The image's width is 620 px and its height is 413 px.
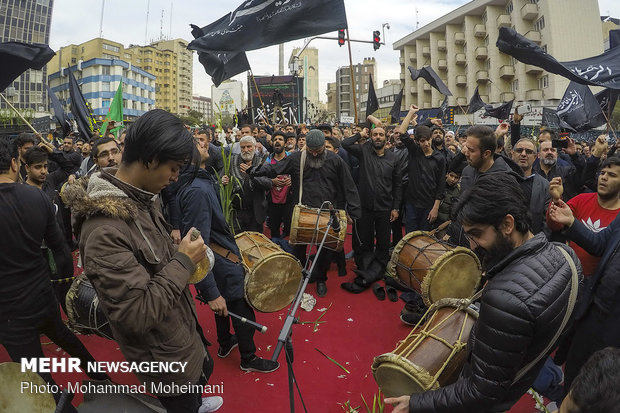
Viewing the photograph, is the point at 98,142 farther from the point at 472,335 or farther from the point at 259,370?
the point at 472,335

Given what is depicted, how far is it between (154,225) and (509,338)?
1.68 metres

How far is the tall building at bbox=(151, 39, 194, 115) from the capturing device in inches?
4323

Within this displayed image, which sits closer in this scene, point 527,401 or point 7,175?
point 7,175

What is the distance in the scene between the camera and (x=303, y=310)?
16.3 ft

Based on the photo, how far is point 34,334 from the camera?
273cm

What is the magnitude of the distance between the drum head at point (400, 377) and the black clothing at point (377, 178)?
3472 mm

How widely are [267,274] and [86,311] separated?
5.15ft

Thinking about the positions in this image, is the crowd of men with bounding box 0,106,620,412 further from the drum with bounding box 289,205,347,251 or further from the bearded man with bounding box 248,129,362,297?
the drum with bounding box 289,205,347,251

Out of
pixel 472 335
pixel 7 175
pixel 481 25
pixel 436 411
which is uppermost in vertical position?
pixel 481 25

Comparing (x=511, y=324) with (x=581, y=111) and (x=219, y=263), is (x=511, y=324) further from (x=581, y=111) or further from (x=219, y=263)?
(x=581, y=111)

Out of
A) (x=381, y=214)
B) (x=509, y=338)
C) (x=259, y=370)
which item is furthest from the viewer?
(x=381, y=214)

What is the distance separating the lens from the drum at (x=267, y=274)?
364 cm

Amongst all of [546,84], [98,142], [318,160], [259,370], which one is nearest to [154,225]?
[259,370]

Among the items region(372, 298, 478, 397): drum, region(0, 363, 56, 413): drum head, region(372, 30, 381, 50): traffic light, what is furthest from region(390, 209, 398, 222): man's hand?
region(372, 30, 381, 50): traffic light
